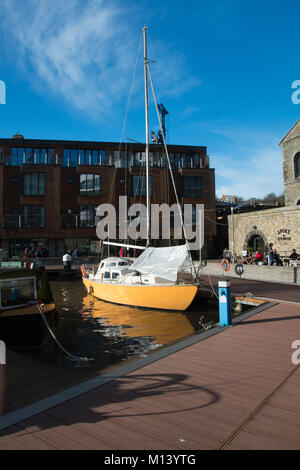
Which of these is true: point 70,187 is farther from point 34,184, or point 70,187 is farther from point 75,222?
point 75,222

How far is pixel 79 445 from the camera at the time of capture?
12.3 ft

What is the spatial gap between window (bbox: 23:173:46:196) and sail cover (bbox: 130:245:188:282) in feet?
95.2

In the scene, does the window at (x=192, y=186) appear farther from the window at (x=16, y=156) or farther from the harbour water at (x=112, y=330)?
the harbour water at (x=112, y=330)

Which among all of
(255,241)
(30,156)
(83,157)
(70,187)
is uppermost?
(83,157)

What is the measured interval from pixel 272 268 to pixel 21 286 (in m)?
15.1

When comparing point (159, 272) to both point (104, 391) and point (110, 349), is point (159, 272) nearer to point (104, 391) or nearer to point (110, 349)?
point (110, 349)

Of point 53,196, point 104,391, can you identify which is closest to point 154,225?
point 53,196

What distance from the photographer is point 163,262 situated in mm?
15094

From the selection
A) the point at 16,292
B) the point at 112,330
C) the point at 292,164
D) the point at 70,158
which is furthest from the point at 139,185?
the point at 16,292

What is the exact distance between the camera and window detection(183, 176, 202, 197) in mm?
43688

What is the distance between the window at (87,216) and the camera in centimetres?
4128

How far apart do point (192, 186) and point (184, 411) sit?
134ft

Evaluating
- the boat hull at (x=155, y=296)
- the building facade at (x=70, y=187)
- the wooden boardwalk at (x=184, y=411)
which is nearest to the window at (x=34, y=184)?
the building facade at (x=70, y=187)

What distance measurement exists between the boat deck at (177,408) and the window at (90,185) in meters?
36.2
